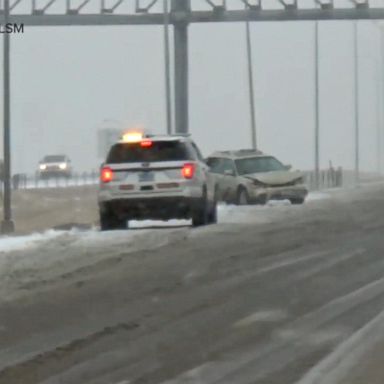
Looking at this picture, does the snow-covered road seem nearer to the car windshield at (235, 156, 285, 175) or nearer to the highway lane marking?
the highway lane marking

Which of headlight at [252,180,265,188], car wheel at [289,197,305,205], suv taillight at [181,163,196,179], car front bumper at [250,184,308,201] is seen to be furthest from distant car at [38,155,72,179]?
suv taillight at [181,163,196,179]

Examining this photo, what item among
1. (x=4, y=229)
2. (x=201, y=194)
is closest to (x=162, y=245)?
(x=201, y=194)

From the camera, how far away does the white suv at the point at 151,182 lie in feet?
89.8

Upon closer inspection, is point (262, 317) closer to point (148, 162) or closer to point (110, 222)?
point (148, 162)

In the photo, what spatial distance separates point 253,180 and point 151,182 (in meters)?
13.1

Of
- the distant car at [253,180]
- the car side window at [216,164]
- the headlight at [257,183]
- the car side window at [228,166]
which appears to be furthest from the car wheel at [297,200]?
the car side window at [216,164]

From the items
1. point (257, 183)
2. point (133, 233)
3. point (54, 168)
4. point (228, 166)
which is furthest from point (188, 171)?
point (54, 168)

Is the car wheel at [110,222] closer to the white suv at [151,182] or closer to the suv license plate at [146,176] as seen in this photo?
the white suv at [151,182]

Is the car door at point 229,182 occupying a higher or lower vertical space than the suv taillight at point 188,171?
lower

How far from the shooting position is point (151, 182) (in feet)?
89.7

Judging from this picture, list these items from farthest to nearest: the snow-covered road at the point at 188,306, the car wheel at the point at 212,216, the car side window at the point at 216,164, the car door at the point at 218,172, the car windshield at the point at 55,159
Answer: the car windshield at the point at 55,159, the car side window at the point at 216,164, the car door at the point at 218,172, the car wheel at the point at 212,216, the snow-covered road at the point at 188,306

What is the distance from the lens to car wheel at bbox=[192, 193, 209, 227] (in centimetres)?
2805

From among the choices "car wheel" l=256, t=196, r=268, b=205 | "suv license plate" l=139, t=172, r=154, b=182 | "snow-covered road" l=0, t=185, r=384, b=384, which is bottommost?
"car wheel" l=256, t=196, r=268, b=205

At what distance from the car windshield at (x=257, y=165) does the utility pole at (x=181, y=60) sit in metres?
10.6
